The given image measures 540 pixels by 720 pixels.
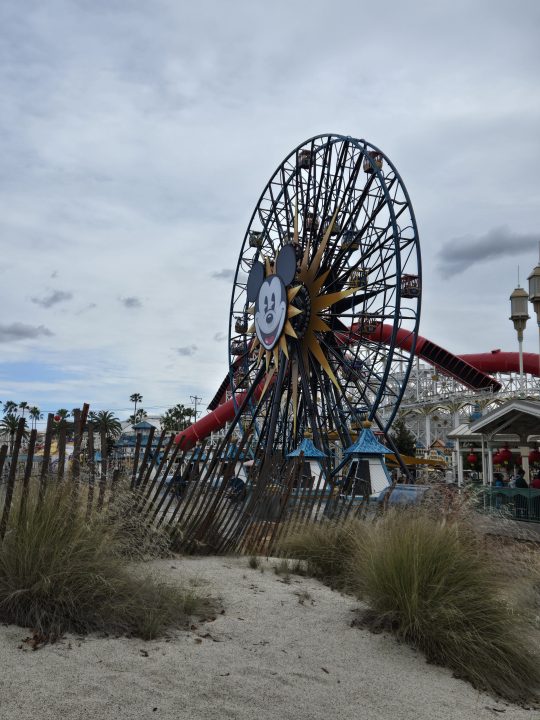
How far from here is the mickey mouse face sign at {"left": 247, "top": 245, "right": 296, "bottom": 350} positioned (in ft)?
80.3

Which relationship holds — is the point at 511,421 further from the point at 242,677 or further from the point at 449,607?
the point at 242,677

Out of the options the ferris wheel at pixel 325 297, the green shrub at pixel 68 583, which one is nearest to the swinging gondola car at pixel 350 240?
the ferris wheel at pixel 325 297

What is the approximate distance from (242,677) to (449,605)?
1.93 meters

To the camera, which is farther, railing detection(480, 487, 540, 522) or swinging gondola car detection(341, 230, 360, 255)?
swinging gondola car detection(341, 230, 360, 255)

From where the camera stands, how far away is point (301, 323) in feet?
80.5

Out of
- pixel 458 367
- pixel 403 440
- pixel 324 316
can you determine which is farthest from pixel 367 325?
pixel 458 367

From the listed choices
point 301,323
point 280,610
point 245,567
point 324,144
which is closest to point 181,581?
point 280,610

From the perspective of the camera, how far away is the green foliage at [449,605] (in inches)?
212

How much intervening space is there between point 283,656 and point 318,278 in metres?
20.3

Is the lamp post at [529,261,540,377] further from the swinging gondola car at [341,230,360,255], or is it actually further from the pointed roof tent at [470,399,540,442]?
the swinging gondola car at [341,230,360,255]

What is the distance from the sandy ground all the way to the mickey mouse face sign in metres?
18.9

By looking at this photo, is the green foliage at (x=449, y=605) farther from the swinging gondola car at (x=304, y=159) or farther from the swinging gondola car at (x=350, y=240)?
the swinging gondola car at (x=304, y=159)

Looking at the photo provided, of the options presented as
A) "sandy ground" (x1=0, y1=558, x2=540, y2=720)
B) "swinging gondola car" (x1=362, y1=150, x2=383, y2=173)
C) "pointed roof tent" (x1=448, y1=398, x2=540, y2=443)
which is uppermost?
"swinging gondola car" (x1=362, y1=150, x2=383, y2=173)

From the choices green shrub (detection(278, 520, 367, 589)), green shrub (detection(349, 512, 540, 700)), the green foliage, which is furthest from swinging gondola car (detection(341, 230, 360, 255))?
green shrub (detection(349, 512, 540, 700))
